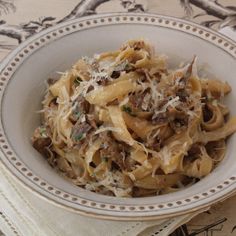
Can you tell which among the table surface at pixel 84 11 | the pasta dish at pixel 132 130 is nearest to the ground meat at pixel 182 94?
the pasta dish at pixel 132 130

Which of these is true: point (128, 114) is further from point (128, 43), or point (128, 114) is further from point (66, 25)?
point (66, 25)

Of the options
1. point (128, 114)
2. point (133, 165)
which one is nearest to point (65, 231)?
point (133, 165)

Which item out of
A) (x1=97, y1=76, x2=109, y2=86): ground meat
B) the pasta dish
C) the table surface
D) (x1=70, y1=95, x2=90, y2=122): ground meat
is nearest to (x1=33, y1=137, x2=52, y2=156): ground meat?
the pasta dish

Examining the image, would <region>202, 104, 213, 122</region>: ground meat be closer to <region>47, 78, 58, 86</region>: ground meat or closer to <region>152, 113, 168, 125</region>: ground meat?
<region>152, 113, 168, 125</region>: ground meat

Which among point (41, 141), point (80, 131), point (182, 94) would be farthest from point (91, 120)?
point (182, 94)

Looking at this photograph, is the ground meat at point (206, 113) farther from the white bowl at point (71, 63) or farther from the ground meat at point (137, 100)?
the ground meat at point (137, 100)
